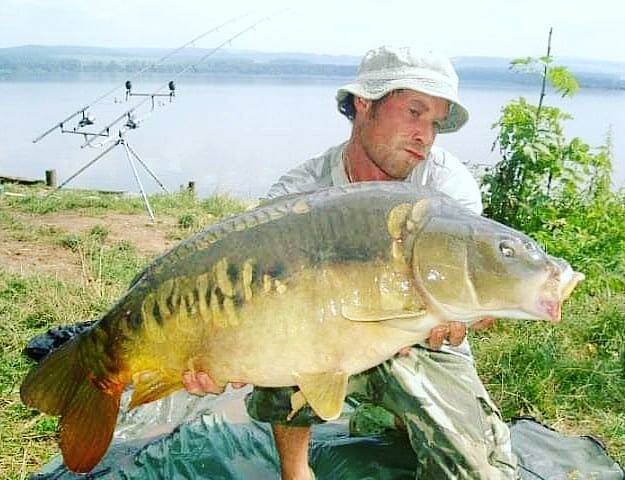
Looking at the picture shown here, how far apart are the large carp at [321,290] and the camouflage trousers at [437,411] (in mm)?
395

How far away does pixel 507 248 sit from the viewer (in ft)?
4.28

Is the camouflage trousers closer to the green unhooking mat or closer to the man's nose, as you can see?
the green unhooking mat

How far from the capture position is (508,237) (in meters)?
1.32

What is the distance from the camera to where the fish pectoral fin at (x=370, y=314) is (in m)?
1.33

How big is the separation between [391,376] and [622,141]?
1260 cm

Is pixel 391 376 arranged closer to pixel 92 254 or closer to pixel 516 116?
pixel 516 116

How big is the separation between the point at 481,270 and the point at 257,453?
41.1 inches

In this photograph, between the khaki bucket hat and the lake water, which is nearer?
the khaki bucket hat

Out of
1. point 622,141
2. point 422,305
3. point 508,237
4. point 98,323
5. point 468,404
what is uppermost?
point 508,237

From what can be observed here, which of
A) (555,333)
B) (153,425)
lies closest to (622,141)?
(555,333)

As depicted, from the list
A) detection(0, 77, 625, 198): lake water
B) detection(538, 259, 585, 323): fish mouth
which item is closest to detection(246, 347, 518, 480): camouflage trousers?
detection(538, 259, 585, 323): fish mouth

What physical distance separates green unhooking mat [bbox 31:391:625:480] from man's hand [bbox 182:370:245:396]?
55 cm

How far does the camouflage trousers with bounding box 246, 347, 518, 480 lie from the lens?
67.7 inches

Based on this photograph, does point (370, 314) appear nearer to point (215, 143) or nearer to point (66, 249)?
→ point (66, 249)
